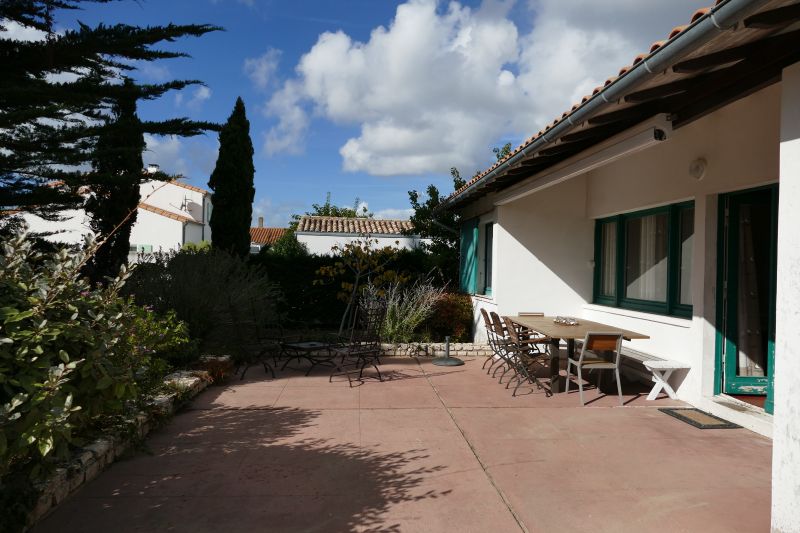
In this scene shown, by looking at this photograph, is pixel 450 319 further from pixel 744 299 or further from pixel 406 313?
pixel 744 299

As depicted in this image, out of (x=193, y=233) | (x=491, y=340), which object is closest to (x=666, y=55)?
(x=491, y=340)

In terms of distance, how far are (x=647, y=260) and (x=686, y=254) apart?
0.96m

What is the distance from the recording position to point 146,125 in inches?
267

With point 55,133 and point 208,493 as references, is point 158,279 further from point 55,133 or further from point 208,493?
point 208,493

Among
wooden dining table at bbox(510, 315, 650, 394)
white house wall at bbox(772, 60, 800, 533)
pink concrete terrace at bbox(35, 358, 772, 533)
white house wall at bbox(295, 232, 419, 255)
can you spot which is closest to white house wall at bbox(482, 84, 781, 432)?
wooden dining table at bbox(510, 315, 650, 394)

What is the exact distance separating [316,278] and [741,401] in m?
8.47

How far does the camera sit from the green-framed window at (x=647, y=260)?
22.2 ft

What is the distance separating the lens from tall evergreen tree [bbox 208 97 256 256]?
40.9ft

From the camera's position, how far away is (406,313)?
10219 millimetres

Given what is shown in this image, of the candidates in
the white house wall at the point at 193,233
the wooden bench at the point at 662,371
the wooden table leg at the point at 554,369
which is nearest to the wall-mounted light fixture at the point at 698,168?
the wooden bench at the point at 662,371

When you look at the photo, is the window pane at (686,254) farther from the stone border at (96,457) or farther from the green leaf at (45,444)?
the green leaf at (45,444)

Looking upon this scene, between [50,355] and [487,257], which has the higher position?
[487,257]

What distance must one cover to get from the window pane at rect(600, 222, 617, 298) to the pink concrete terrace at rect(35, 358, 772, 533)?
10.0 ft

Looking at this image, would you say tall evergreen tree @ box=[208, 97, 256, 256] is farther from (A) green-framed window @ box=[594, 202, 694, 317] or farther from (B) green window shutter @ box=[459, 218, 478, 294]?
(A) green-framed window @ box=[594, 202, 694, 317]
